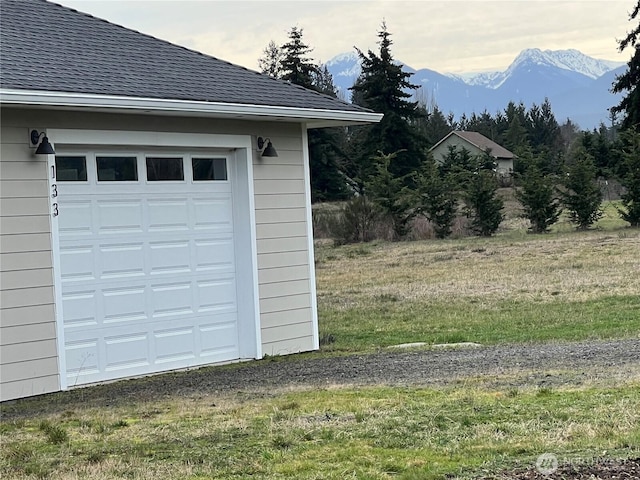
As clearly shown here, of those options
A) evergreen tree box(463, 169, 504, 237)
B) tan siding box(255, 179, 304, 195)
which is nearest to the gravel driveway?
Result: tan siding box(255, 179, 304, 195)

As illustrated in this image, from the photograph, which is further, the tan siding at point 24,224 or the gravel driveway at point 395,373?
the tan siding at point 24,224

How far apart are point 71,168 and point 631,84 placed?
33494 millimetres

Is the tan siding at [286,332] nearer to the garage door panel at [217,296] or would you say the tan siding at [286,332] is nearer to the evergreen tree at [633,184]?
the garage door panel at [217,296]

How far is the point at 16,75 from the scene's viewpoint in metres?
8.57

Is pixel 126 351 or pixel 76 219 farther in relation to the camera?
pixel 126 351

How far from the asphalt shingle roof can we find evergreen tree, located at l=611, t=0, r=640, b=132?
93.6 ft

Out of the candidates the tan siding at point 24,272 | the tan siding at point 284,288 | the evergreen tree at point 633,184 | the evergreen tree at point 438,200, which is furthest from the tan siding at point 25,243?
the evergreen tree at point 633,184

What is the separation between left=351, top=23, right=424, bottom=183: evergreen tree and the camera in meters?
44.6

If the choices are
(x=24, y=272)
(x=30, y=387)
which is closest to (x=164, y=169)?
(x=24, y=272)

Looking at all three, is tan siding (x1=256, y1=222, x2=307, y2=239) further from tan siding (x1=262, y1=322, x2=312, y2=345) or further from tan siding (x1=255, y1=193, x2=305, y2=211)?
tan siding (x1=262, y1=322, x2=312, y2=345)

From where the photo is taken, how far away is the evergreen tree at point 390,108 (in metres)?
44.6

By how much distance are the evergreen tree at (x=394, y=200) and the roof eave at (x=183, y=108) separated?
18729 millimetres

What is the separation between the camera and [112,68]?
9.85 metres

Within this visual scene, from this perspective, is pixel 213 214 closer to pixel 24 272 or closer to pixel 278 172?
pixel 278 172
